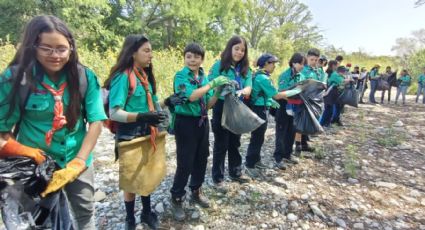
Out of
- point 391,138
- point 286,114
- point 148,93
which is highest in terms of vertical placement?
point 148,93

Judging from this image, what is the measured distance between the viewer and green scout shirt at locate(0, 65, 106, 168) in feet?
4.98

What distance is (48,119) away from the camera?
1.61m

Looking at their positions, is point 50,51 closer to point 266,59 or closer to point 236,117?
point 236,117

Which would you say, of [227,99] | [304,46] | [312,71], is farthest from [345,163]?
[304,46]

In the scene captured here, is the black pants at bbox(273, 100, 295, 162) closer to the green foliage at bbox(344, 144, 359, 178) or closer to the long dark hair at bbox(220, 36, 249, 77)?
the green foliage at bbox(344, 144, 359, 178)

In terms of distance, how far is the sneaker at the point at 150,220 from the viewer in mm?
2714

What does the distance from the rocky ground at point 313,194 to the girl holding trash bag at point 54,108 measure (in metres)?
1.35

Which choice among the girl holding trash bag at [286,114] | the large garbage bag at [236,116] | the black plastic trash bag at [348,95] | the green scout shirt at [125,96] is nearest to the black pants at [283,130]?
the girl holding trash bag at [286,114]

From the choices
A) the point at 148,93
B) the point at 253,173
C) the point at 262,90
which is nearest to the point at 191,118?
the point at 148,93

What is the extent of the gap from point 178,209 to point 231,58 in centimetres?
181

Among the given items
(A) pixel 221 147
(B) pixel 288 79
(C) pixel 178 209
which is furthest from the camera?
(B) pixel 288 79

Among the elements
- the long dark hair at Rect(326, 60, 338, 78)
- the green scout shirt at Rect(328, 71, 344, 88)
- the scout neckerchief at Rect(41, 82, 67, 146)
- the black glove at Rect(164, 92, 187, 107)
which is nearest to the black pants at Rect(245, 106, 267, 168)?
the black glove at Rect(164, 92, 187, 107)

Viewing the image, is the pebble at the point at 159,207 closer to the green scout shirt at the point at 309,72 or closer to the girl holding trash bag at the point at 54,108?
the girl holding trash bag at the point at 54,108

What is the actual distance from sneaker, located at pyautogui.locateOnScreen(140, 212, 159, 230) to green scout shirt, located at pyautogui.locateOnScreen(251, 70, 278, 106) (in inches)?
76.0
